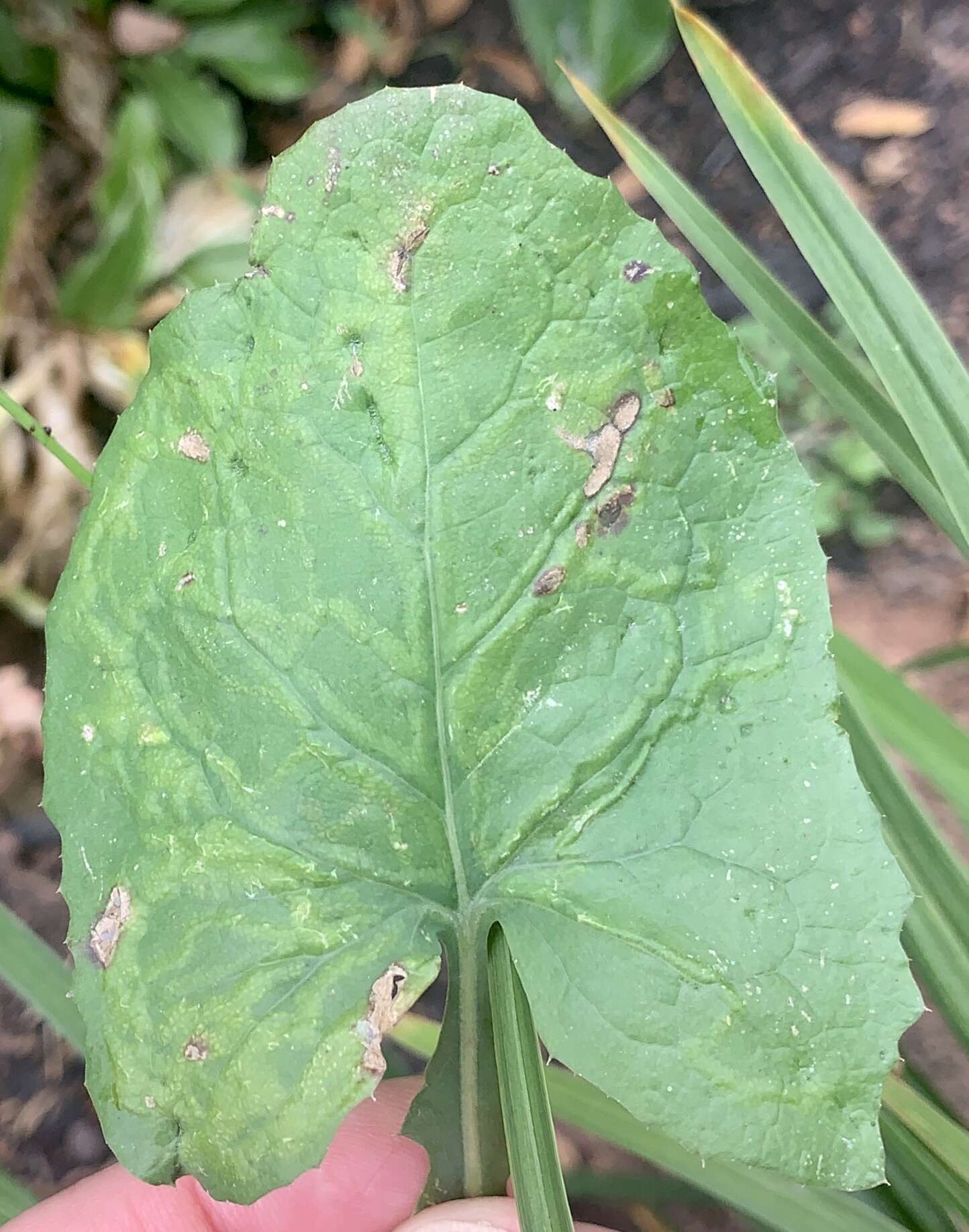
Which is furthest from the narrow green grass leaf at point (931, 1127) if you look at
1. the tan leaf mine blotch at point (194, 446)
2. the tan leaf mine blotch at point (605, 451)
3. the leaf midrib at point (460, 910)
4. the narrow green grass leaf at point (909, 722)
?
the tan leaf mine blotch at point (194, 446)

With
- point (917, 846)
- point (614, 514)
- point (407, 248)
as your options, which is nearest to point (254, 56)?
point (407, 248)

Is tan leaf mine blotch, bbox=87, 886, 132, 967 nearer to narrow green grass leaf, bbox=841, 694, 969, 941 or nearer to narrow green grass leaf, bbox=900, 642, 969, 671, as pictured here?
narrow green grass leaf, bbox=841, 694, 969, 941

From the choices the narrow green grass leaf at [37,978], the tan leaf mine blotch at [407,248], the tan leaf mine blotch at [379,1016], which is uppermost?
the tan leaf mine blotch at [407,248]

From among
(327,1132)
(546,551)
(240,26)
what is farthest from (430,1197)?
(240,26)

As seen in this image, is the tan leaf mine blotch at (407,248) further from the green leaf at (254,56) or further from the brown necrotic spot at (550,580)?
the green leaf at (254,56)

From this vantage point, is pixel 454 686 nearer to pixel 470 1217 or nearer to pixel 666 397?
pixel 666 397

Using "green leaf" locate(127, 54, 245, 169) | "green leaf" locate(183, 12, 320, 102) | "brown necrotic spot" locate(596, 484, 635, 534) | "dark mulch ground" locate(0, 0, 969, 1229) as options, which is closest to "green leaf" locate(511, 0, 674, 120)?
"dark mulch ground" locate(0, 0, 969, 1229)
